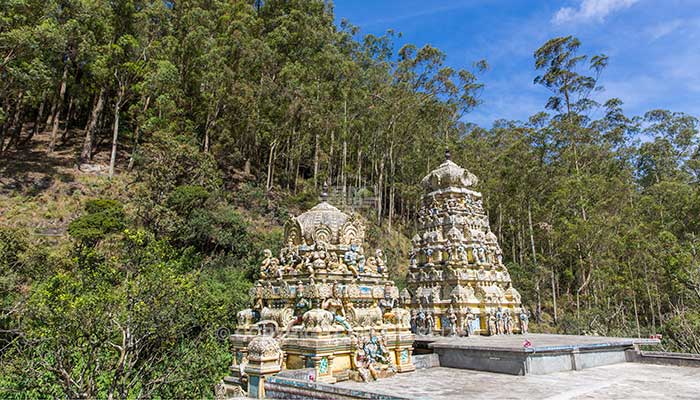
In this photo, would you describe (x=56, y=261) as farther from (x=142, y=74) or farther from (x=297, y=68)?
(x=297, y=68)

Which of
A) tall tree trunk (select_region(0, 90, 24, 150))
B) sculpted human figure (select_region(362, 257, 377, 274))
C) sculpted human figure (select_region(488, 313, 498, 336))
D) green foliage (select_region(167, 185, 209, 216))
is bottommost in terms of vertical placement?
sculpted human figure (select_region(488, 313, 498, 336))

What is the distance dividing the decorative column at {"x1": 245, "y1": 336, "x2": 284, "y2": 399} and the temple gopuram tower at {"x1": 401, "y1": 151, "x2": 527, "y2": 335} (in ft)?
22.1

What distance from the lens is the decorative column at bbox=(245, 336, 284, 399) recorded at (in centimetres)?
792

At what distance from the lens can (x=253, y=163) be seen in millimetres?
36156

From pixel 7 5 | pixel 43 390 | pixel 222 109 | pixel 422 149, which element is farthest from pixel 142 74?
pixel 43 390

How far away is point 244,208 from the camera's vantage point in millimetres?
27984

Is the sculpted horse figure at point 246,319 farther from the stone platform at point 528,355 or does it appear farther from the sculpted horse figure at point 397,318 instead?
the stone platform at point 528,355

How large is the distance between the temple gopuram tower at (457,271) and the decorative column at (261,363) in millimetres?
6743

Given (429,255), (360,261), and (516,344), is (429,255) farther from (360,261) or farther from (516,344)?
(360,261)

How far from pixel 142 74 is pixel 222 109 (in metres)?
5.06

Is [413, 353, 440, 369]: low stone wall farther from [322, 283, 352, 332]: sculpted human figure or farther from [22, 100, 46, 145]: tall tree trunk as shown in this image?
[22, 100, 46, 145]: tall tree trunk

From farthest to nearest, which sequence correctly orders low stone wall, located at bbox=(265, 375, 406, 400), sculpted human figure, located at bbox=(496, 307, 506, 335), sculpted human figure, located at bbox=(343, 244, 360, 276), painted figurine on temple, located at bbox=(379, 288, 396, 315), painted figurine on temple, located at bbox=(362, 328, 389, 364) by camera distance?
sculpted human figure, located at bbox=(496, 307, 506, 335)
painted figurine on temple, located at bbox=(379, 288, 396, 315)
sculpted human figure, located at bbox=(343, 244, 360, 276)
painted figurine on temple, located at bbox=(362, 328, 389, 364)
low stone wall, located at bbox=(265, 375, 406, 400)

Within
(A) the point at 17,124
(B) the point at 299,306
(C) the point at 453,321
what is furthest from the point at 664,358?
(A) the point at 17,124

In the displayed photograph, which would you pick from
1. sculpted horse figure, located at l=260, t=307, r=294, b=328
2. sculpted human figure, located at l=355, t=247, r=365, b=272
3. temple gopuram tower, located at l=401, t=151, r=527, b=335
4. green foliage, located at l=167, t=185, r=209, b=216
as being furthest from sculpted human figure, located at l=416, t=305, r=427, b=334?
green foliage, located at l=167, t=185, r=209, b=216
